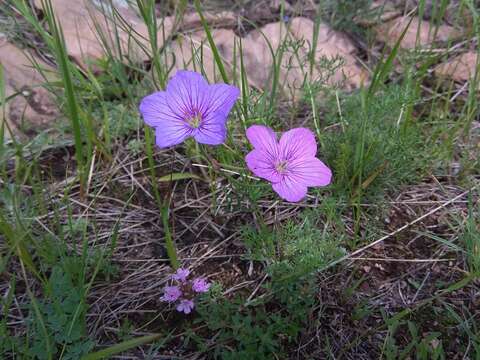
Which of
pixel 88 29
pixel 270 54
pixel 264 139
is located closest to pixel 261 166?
pixel 264 139

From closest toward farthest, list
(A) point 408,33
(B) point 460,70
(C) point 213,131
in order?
(C) point 213,131, (B) point 460,70, (A) point 408,33

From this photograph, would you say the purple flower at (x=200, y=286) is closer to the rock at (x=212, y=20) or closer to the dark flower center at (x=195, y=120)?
the dark flower center at (x=195, y=120)

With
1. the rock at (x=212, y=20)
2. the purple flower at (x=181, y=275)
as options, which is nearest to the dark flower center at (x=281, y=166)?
the purple flower at (x=181, y=275)

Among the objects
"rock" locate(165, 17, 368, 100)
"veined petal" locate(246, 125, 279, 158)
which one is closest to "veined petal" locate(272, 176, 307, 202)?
"veined petal" locate(246, 125, 279, 158)

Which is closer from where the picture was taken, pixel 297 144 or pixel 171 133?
pixel 171 133

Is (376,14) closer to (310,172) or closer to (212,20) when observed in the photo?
(212,20)

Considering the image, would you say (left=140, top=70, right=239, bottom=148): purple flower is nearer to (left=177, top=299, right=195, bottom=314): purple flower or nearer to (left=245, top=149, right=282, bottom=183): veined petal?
(left=245, top=149, right=282, bottom=183): veined petal

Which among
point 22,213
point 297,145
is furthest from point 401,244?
point 22,213

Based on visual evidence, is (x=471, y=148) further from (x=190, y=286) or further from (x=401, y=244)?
(x=190, y=286)
